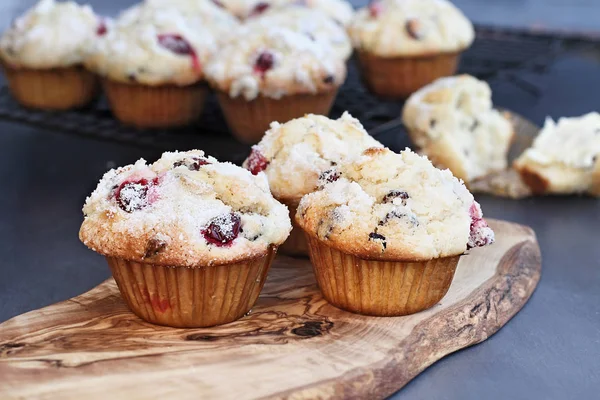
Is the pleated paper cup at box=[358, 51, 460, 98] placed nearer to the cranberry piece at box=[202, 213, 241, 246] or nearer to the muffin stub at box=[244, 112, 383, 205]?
the muffin stub at box=[244, 112, 383, 205]

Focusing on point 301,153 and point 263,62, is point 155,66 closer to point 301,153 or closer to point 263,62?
point 263,62

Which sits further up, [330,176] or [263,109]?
[330,176]

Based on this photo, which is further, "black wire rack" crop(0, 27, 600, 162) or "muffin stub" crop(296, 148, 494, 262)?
"black wire rack" crop(0, 27, 600, 162)

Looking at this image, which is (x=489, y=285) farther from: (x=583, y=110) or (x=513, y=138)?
(x=583, y=110)

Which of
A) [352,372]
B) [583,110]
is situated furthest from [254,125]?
[583,110]

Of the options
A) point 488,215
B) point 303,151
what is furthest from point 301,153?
point 488,215

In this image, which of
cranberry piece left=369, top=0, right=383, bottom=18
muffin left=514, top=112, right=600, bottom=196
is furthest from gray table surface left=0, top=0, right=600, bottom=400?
cranberry piece left=369, top=0, right=383, bottom=18

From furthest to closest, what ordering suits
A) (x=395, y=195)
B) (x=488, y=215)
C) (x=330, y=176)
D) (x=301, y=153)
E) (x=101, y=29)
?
(x=101, y=29) < (x=488, y=215) < (x=301, y=153) < (x=330, y=176) < (x=395, y=195)
